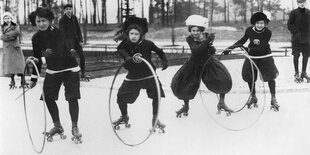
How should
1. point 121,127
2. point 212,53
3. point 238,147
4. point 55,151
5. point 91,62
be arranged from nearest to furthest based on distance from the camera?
point 55,151 → point 238,147 → point 121,127 → point 212,53 → point 91,62

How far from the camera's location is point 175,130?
5797mm

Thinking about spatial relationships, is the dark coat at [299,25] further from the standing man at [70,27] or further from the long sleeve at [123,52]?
the long sleeve at [123,52]

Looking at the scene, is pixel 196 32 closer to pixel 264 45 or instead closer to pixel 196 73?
pixel 196 73

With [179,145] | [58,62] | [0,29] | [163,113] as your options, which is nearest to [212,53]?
[163,113]

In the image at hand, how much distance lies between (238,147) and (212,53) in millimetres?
1589

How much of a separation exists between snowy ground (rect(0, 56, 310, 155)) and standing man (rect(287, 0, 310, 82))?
1.55 meters

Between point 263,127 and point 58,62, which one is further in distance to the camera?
point 263,127

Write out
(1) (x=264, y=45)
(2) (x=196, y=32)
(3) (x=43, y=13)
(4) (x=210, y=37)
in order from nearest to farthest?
(3) (x=43, y=13), (4) (x=210, y=37), (2) (x=196, y=32), (1) (x=264, y=45)

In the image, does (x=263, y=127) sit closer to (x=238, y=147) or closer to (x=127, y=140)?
(x=238, y=147)

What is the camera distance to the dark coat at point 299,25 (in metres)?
8.56

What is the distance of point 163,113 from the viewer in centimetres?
660

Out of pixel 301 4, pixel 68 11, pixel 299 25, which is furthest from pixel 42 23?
pixel 299 25

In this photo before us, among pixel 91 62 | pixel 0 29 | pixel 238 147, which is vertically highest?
pixel 0 29

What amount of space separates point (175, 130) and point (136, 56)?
1.22 meters
